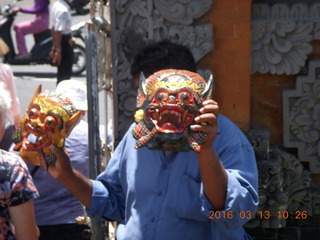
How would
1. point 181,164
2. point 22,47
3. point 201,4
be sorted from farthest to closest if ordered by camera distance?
point 22,47, point 201,4, point 181,164

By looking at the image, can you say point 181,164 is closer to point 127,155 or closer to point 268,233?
point 127,155

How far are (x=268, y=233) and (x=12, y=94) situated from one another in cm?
183

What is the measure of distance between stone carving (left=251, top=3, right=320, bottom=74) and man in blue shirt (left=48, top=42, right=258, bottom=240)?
1622 mm

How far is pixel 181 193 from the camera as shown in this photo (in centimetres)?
290

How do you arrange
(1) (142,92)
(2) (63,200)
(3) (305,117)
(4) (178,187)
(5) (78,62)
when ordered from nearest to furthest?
(1) (142,92)
(4) (178,187)
(2) (63,200)
(3) (305,117)
(5) (78,62)

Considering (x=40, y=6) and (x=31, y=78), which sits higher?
(x=40, y=6)

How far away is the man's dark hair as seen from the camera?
3035 mm

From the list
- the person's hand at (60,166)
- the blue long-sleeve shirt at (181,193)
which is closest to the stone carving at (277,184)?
the blue long-sleeve shirt at (181,193)

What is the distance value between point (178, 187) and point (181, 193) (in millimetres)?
27

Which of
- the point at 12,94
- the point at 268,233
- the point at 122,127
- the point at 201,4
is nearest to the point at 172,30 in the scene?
the point at 201,4

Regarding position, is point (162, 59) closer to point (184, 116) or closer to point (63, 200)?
point (184, 116)

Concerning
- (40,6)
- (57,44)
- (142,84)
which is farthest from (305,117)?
(40,6)

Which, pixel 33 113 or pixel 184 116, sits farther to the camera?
pixel 33 113

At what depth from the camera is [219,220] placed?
274 centimetres
